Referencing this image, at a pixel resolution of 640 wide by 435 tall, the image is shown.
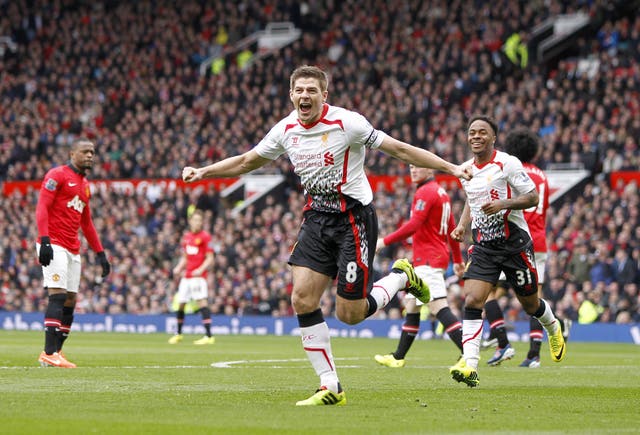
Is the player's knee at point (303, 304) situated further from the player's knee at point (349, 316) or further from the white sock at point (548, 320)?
the white sock at point (548, 320)

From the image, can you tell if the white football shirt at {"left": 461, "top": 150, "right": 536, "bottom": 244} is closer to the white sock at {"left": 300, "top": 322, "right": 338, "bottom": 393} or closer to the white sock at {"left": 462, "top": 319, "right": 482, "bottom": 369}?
the white sock at {"left": 462, "top": 319, "right": 482, "bottom": 369}

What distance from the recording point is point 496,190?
37.8ft

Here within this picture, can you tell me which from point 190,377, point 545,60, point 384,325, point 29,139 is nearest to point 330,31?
point 545,60

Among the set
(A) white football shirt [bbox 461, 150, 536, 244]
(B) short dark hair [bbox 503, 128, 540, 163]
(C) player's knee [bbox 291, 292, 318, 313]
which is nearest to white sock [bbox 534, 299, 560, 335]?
(A) white football shirt [bbox 461, 150, 536, 244]

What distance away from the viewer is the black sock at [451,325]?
45.0 ft

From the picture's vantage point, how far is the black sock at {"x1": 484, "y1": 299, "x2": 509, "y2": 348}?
14.4m

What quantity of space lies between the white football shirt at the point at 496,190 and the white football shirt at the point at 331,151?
8.10ft

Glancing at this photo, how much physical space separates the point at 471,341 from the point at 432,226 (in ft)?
12.3

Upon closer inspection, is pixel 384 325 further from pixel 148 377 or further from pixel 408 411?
pixel 408 411

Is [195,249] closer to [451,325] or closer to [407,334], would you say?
[407,334]

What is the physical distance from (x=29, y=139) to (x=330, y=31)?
1061cm

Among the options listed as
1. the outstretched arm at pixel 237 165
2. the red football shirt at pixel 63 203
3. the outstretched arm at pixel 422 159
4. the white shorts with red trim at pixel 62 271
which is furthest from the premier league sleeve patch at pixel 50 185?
the outstretched arm at pixel 422 159

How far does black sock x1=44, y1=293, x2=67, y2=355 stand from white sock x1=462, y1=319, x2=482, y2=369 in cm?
488

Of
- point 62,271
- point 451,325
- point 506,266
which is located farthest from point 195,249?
point 506,266
